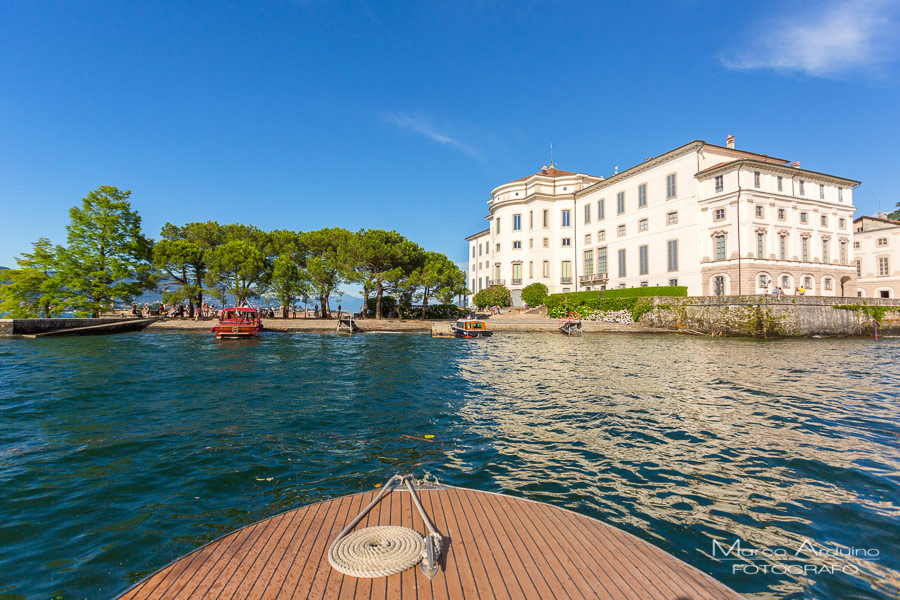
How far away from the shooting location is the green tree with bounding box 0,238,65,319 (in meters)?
36.7

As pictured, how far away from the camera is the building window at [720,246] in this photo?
37.7 metres

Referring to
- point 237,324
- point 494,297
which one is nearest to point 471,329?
point 237,324

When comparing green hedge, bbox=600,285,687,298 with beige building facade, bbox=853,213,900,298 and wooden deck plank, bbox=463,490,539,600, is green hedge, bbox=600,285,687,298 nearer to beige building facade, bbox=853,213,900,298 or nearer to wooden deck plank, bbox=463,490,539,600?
beige building facade, bbox=853,213,900,298

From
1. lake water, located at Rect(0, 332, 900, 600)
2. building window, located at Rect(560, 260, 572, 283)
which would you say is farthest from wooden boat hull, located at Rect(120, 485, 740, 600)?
building window, located at Rect(560, 260, 572, 283)

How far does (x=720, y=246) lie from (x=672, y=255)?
179 inches

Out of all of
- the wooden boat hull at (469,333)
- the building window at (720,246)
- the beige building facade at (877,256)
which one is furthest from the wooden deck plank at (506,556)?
the beige building facade at (877,256)

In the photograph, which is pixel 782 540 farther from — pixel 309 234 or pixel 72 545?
pixel 309 234

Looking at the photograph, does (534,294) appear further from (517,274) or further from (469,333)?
(469,333)

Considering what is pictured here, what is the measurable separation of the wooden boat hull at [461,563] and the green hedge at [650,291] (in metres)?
41.0

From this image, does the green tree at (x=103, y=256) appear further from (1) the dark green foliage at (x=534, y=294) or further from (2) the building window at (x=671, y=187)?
(2) the building window at (x=671, y=187)

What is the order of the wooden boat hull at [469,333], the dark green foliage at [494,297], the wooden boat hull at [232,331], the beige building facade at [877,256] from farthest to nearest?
the dark green foliage at [494,297]
the beige building facade at [877,256]
the wooden boat hull at [469,333]
the wooden boat hull at [232,331]

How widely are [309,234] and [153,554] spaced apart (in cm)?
4954

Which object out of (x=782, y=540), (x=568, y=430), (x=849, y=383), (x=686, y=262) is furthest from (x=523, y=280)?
(x=782, y=540)

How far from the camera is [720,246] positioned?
37938mm
